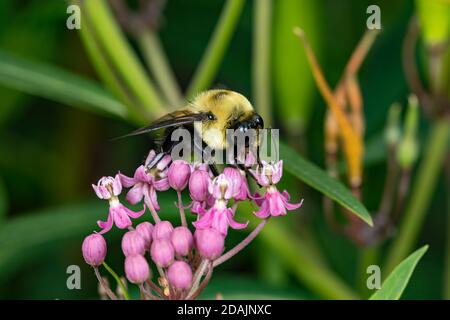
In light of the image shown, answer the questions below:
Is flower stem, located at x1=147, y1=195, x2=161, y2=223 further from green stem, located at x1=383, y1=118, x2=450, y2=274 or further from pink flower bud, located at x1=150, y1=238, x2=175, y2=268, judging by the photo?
green stem, located at x1=383, y1=118, x2=450, y2=274

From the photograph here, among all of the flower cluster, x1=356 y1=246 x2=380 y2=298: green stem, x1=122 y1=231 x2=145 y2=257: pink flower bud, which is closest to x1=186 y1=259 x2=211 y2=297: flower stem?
the flower cluster

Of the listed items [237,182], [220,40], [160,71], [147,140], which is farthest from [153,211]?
[147,140]

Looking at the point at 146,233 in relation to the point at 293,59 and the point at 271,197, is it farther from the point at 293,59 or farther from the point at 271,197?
the point at 293,59

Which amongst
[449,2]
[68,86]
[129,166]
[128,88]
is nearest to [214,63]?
[128,88]

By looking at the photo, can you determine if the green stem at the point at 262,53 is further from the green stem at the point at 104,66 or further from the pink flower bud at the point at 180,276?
the pink flower bud at the point at 180,276

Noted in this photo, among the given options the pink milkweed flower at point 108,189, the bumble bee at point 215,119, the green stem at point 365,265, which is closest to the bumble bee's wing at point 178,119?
the bumble bee at point 215,119
